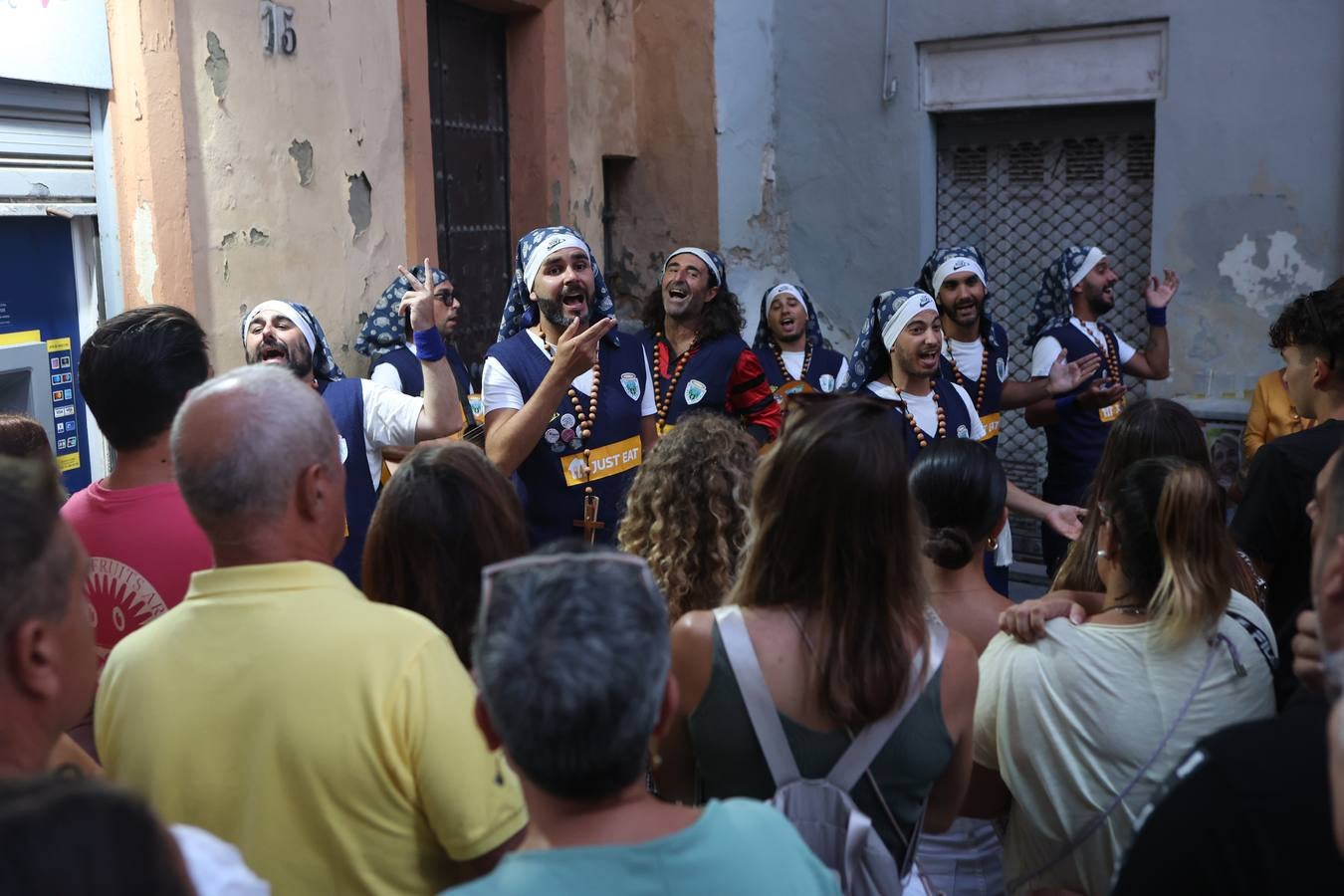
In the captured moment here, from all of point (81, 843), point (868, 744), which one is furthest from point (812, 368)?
point (81, 843)

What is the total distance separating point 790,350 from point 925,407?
1883 mm

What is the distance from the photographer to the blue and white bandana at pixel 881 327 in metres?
4.73

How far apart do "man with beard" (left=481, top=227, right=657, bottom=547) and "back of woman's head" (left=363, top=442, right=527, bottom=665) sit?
6.01ft

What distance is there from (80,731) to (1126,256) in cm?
678

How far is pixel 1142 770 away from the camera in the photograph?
2252mm

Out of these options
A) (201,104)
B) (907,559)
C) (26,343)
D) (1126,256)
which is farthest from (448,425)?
(1126,256)

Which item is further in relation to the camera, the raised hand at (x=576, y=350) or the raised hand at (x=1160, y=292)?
the raised hand at (x=1160, y=292)

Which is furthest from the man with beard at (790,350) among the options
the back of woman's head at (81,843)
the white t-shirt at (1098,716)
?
the back of woman's head at (81,843)

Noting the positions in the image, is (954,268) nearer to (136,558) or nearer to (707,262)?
(707,262)

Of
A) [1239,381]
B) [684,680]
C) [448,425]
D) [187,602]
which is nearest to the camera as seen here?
[187,602]

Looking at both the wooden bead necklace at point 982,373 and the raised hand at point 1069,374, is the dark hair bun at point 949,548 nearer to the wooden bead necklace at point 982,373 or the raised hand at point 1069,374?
the wooden bead necklace at point 982,373

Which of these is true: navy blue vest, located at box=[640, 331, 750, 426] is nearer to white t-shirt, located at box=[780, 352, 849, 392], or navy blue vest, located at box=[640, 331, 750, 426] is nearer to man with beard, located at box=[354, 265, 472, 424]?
white t-shirt, located at box=[780, 352, 849, 392]

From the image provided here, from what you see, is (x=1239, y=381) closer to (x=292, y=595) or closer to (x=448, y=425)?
(x=448, y=425)

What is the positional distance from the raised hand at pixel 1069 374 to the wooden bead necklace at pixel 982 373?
12.7 inches
